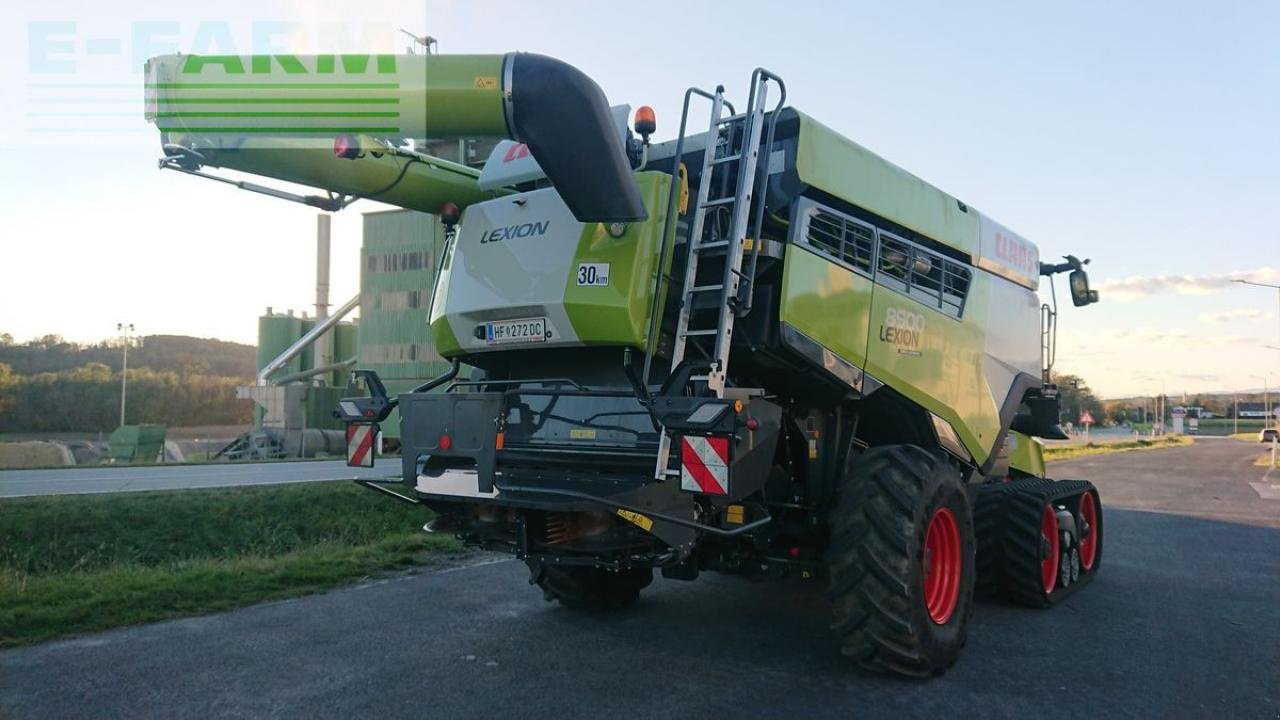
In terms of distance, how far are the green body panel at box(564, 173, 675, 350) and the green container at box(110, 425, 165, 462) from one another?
33945 mm

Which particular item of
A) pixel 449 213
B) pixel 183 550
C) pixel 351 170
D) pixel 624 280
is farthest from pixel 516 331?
pixel 183 550

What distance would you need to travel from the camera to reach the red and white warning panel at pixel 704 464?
14.7 ft

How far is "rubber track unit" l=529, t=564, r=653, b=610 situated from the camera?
6398 mm

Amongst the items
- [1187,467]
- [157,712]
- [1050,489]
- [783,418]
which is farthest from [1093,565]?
→ [1187,467]

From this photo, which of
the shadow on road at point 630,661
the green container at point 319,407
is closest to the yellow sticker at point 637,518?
the shadow on road at point 630,661

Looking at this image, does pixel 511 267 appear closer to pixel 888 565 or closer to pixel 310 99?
pixel 310 99

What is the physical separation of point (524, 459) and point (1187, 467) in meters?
31.1

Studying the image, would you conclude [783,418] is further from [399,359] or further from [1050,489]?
[399,359]

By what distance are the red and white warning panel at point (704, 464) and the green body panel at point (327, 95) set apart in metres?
1.89

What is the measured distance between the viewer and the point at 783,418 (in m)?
5.47

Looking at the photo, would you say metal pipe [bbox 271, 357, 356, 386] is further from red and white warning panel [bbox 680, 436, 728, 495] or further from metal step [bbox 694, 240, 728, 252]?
red and white warning panel [bbox 680, 436, 728, 495]

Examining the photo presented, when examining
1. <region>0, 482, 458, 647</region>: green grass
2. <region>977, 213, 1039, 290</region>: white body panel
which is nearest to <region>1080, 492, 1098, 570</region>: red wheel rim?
<region>977, 213, 1039, 290</region>: white body panel

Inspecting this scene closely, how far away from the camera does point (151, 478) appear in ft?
59.3

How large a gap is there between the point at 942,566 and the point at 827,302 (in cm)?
198
